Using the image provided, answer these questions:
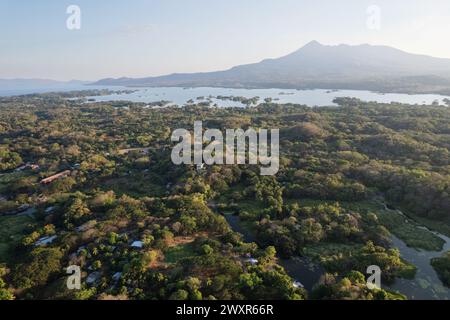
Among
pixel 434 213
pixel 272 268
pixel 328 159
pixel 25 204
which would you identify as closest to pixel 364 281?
pixel 272 268


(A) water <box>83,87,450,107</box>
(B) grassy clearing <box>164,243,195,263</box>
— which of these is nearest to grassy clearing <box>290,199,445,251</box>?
(B) grassy clearing <box>164,243,195,263</box>

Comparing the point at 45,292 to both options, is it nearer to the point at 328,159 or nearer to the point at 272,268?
the point at 272,268

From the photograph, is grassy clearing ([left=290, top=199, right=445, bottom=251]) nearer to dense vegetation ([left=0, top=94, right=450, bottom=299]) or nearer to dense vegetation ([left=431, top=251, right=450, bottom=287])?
dense vegetation ([left=0, top=94, right=450, bottom=299])

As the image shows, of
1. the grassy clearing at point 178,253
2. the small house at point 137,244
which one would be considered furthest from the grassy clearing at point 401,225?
the small house at point 137,244

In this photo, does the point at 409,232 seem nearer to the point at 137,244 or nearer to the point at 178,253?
the point at 178,253

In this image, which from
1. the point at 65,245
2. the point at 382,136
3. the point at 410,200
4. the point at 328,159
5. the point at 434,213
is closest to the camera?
the point at 65,245

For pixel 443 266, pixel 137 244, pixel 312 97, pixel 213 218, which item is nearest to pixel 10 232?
pixel 137 244
